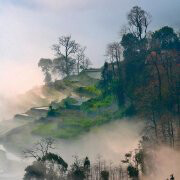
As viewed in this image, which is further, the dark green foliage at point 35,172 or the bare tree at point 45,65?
the bare tree at point 45,65

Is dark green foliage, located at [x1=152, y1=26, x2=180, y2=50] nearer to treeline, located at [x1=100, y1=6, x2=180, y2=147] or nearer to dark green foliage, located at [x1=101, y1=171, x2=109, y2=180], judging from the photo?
treeline, located at [x1=100, y1=6, x2=180, y2=147]

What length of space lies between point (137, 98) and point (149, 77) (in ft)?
19.1

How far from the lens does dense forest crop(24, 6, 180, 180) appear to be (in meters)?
58.2

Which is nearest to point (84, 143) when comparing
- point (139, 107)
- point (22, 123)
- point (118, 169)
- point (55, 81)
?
point (139, 107)

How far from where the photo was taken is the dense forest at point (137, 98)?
58.2 meters

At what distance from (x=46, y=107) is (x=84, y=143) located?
2343 cm

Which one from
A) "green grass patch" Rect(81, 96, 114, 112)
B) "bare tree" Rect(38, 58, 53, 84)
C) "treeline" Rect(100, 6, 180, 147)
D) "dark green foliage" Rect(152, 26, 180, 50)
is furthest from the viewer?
"bare tree" Rect(38, 58, 53, 84)

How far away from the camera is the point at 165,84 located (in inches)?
3063

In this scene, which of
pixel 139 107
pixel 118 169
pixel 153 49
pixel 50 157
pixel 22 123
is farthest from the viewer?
pixel 22 123

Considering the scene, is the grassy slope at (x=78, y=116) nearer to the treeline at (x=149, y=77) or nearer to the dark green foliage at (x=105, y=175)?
the treeline at (x=149, y=77)

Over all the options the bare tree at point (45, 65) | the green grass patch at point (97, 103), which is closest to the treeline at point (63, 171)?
the green grass patch at point (97, 103)

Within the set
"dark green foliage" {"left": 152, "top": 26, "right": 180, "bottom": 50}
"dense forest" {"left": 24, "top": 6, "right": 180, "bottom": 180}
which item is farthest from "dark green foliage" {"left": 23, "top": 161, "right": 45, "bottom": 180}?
"dark green foliage" {"left": 152, "top": 26, "right": 180, "bottom": 50}

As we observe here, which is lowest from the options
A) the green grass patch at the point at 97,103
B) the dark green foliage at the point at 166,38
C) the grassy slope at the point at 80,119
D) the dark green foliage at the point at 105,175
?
the dark green foliage at the point at 105,175

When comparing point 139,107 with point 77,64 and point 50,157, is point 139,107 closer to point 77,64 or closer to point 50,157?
point 50,157
